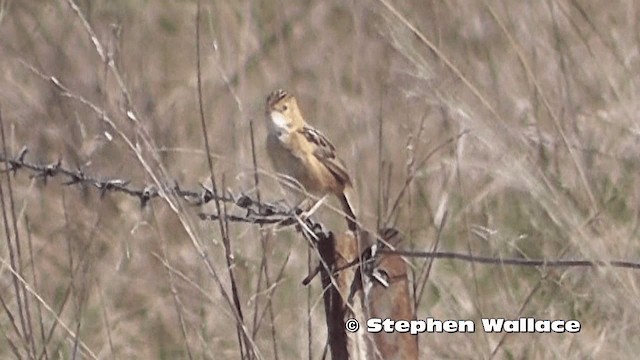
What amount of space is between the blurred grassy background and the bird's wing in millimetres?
154

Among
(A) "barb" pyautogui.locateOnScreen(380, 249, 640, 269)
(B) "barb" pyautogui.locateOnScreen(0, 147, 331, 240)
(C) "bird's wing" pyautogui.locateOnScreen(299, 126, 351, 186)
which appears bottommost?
(A) "barb" pyautogui.locateOnScreen(380, 249, 640, 269)

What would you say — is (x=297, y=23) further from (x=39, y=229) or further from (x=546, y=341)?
(x=546, y=341)

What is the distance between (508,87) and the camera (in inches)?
198

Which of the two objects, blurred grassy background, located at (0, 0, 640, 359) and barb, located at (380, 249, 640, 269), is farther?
blurred grassy background, located at (0, 0, 640, 359)

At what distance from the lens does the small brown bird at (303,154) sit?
146 inches

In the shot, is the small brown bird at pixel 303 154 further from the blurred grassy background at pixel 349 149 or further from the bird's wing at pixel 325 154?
the blurred grassy background at pixel 349 149

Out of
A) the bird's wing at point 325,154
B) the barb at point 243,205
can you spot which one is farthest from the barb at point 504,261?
the bird's wing at point 325,154

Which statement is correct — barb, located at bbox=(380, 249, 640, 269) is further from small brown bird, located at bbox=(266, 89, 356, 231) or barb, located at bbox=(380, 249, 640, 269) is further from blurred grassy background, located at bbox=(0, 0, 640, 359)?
small brown bird, located at bbox=(266, 89, 356, 231)

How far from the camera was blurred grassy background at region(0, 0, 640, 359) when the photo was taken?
12.1ft

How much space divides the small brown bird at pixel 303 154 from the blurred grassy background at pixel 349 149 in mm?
105

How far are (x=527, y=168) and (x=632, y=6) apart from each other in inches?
91.9

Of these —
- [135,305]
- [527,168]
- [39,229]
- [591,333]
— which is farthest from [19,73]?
[527,168]

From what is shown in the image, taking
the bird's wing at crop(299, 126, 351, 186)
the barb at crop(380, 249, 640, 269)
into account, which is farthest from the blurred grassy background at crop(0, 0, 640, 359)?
the bird's wing at crop(299, 126, 351, 186)

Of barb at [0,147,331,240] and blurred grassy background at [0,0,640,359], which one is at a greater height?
blurred grassy background at [0,0,640,359]
